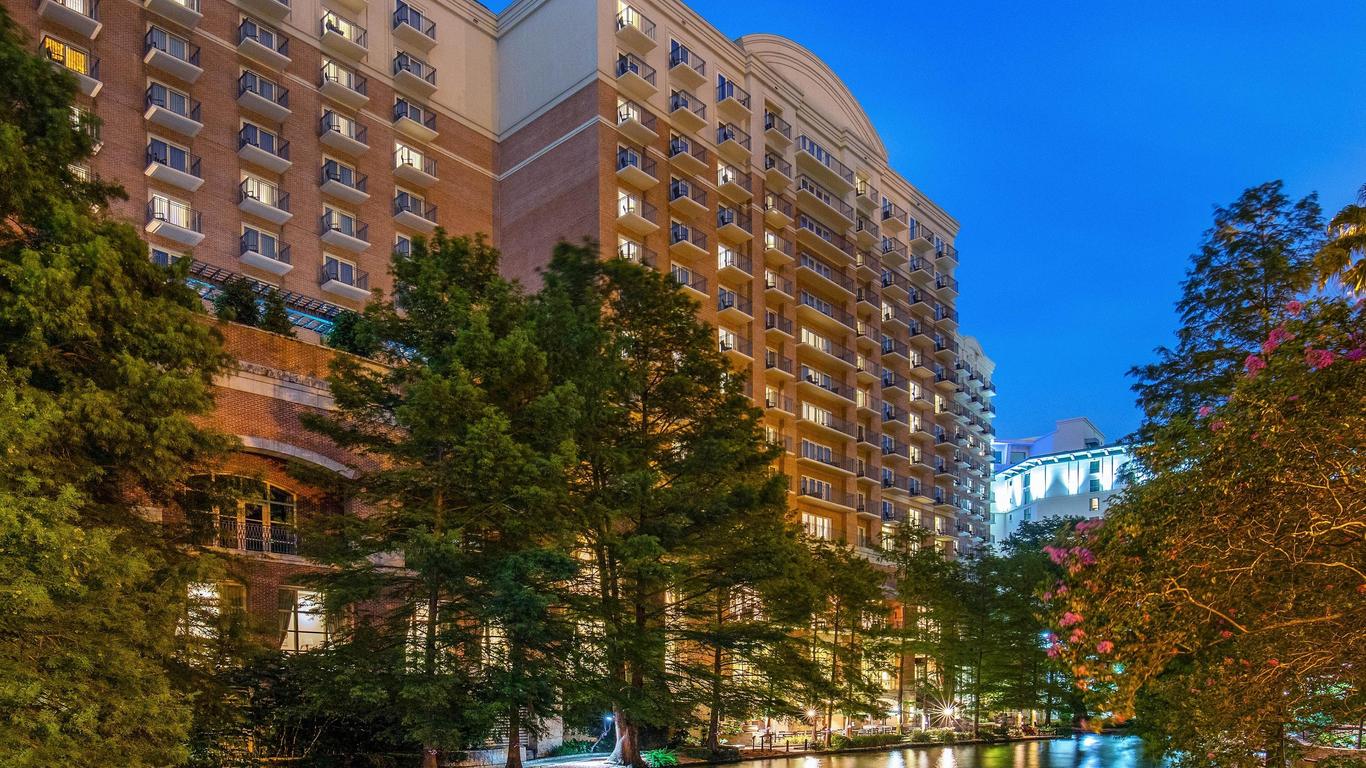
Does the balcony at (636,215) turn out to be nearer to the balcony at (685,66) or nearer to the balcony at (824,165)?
the balcony at (685,66)

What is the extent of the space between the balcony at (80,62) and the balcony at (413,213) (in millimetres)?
14238

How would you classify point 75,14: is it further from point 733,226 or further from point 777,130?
point 777,130

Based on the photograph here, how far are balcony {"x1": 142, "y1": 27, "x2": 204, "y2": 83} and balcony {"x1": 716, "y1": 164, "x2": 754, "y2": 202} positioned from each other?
29.1 meters

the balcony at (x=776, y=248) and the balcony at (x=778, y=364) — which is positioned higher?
the balcony at (x=776, y=248)

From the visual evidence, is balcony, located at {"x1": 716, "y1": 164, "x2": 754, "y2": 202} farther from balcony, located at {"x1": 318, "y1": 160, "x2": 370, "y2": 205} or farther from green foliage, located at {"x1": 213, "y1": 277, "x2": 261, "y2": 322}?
green foliage, located at {"x1": 213, "y1": 277, "x2": 261, "y2": 322}

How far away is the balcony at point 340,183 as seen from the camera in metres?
49.1

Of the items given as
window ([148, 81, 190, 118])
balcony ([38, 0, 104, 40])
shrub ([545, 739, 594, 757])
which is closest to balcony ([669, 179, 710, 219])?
window ([148, 81, 190, 118])

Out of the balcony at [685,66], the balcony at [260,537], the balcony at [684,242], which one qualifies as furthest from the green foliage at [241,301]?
the balcony at [685,66]

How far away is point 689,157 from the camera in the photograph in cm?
5866

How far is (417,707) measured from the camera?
2122cm

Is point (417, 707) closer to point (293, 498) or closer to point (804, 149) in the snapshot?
point (293, 498)

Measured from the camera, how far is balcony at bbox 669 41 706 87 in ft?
195

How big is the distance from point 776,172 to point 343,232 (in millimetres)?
28258

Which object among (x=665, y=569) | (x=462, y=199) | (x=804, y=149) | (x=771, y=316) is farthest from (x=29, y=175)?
(x=804, y=149)
